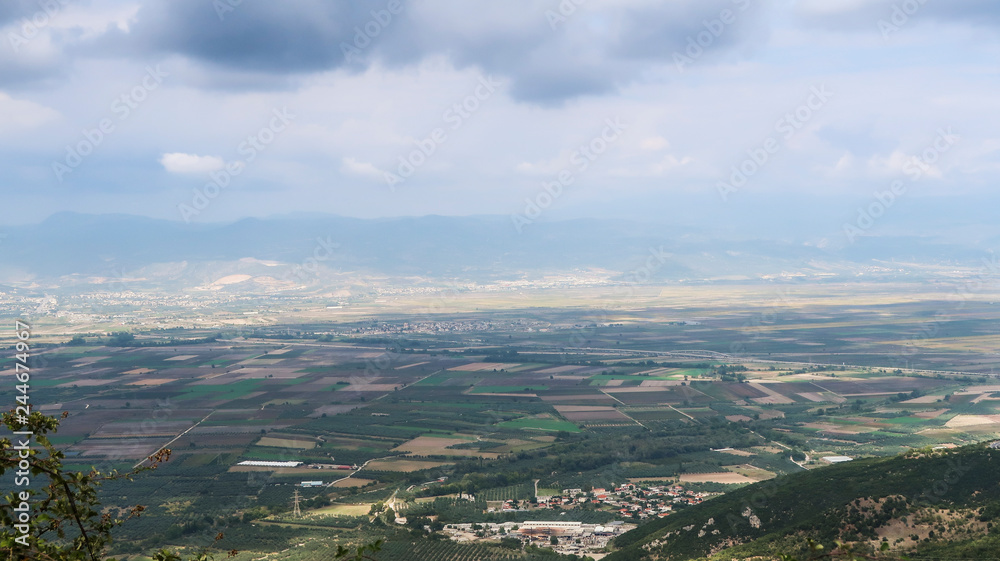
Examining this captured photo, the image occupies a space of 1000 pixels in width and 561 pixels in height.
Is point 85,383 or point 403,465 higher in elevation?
point 85,383

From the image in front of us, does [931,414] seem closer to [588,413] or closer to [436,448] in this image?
[588,413]

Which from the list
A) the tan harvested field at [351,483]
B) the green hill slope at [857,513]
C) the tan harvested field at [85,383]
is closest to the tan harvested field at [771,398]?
the green hill slope at [857,513]

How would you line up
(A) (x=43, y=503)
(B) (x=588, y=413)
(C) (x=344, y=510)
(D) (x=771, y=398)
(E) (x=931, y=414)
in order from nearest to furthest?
1. (A) (x=43, y=503)
2. (C) (x=344, y=510)
3. (E) (x=931, y=414)
4. (B) (x=588, y=413)
5. (D) (x=771, y=398)

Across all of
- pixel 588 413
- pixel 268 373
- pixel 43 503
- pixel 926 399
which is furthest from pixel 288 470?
pixel 926 399

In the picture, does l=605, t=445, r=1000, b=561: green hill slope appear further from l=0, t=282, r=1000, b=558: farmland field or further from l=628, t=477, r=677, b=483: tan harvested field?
l=0, t=282, r=1000, b=558: farmland field

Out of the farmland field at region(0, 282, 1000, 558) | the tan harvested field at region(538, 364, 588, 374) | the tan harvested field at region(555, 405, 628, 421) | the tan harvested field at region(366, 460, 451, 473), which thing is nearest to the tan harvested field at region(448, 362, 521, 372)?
the farmland field at region(0, 282, 1000, 558)

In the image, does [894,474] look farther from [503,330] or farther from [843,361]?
[503,330]

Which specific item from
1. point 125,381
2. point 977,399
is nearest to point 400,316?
point 125,381
